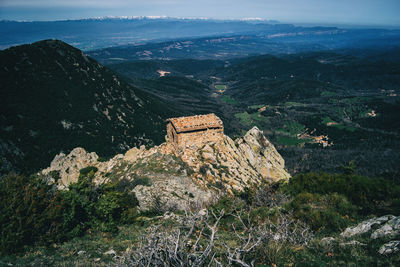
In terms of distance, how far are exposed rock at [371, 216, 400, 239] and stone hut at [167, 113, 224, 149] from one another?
17671 millimetres

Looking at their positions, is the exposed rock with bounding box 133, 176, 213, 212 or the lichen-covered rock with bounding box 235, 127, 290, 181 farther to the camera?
the lichen-covered rock with bounding box 235, 127, 290, 181

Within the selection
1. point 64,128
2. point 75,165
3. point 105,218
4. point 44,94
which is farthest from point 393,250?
point 44,94

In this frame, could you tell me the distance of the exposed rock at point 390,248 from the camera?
7.70m

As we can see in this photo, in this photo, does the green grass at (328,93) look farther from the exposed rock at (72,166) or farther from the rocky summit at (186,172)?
the exposed rock at (72,166)

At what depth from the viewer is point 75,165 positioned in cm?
2997

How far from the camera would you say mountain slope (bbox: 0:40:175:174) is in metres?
55.7

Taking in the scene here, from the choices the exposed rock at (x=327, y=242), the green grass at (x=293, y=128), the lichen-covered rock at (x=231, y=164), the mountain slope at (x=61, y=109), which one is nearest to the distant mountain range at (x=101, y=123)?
the mountain slope at (x=61, y=109)

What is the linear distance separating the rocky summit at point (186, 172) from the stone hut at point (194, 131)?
108 cm

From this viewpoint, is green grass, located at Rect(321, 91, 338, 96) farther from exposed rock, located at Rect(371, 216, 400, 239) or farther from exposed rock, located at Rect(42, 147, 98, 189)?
exposed rock, located at Rect(371, 216, 400, 239)

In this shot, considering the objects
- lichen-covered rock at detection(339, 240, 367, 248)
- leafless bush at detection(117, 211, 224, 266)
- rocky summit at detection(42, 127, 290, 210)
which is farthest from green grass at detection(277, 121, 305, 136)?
leafless bush at detection(117, 211, 224, 266)

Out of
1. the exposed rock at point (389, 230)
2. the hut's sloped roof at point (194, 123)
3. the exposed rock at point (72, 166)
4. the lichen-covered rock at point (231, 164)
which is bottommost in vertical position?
the exposed rock at point (72, 166)

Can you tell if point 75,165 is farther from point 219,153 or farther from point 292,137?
point 292,137

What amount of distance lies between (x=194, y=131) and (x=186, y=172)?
6.26 metres

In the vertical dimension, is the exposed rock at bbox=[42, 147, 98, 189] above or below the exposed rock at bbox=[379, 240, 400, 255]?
below
